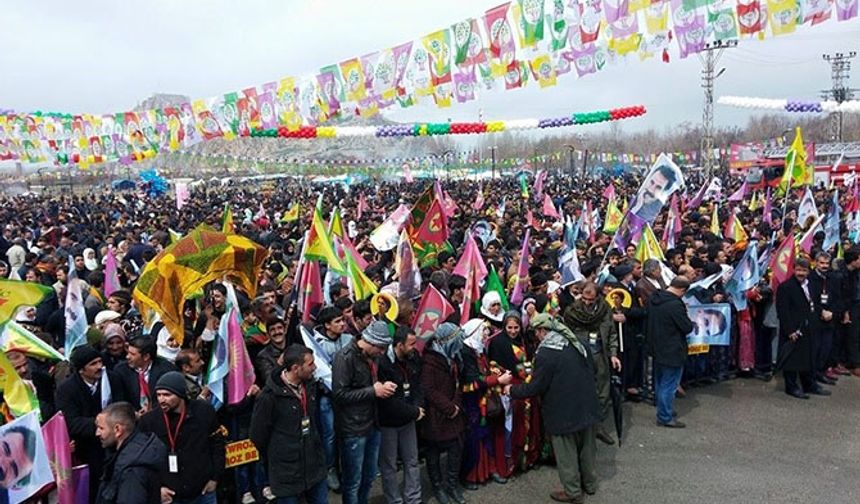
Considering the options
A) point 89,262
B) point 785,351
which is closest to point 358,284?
point 785,351

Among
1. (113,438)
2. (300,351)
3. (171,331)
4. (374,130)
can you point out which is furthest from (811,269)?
(374,130)

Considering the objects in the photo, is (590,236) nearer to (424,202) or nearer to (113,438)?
(424,202)

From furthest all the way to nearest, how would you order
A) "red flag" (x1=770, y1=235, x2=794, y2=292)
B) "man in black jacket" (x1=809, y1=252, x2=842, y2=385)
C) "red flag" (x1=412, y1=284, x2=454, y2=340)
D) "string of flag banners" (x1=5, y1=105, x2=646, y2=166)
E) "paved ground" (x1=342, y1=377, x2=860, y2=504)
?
"string of flag banners" (x1=5, y1=105, x2=646, y2=166) < "red flag" (x1=770, y1=235, x2=794, y2=292) < "man in black jacket" (x1=809, y1=252, x2=842, y2=385) < "paved ground" (x1=342, y1=377, x2=860, y2=504) < "red flag" (x1=412, y1=284, x2=454, y2=340)

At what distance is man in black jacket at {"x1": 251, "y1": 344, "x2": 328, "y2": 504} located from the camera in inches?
170

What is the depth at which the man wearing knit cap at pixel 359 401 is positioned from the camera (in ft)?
15.8

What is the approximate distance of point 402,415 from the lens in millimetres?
5051

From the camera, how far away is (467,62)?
12852 millimetres

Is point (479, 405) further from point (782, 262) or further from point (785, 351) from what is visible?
point (782, 262)

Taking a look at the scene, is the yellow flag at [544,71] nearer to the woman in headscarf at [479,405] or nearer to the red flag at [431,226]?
the red flag at [431,226]

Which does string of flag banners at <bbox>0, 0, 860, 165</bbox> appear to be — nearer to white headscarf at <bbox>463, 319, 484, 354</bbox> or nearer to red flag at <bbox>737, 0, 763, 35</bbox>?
red flag at <bbox>737, 0, 763, 35</bbox>

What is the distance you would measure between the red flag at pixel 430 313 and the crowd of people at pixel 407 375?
104 mm

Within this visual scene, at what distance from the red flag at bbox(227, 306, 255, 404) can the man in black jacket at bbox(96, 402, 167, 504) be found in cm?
119

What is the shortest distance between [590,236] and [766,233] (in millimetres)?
3519

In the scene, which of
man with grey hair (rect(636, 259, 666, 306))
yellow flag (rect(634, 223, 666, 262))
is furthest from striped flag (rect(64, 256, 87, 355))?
Answer: yellow flag (rect(634, 223, 666, 262))
